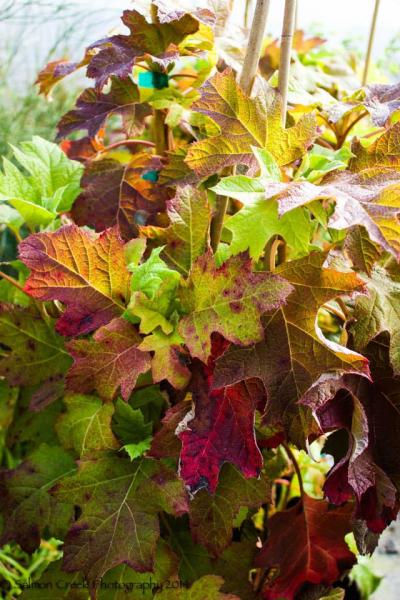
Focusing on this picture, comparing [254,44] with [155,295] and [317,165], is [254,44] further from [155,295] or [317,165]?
[155,295]

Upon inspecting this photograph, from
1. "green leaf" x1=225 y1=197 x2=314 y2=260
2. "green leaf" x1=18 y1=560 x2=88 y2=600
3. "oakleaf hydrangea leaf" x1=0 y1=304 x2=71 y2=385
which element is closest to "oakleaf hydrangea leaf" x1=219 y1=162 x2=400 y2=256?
"green leaf" x1=225 y1=197 x2=314 y2=260

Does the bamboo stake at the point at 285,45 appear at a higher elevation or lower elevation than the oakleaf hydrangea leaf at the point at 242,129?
higher

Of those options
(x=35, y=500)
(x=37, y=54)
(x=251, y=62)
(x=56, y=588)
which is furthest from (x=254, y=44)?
(x=37, y=54)

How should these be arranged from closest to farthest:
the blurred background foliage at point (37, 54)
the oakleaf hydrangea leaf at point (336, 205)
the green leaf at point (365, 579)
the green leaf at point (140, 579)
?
the oakleaf hydrangea leaf at point (336, 205), the green leaf at point (140, 579), the green leaf at point (365, 579), the blurred background foliage at point (37, 54)

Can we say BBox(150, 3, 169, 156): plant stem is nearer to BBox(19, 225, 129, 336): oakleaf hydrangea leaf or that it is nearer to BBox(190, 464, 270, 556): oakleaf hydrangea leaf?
BBox(19, 225, 129, 336): oakleaf hydrangea leaf

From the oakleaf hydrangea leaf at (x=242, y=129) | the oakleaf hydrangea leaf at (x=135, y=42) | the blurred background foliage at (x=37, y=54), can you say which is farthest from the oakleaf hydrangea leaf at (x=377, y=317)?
the blurred background foliage at (x=37, y=54)

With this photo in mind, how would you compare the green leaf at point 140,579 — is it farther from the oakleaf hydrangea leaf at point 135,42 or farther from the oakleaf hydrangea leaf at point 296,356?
the oakleaf hydrangea leaf at point 135,42

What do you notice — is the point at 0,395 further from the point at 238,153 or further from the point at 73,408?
the point at 238,153
